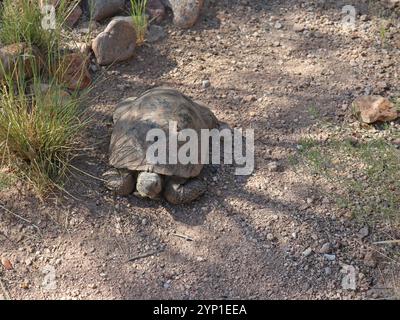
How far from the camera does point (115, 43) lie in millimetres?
4301

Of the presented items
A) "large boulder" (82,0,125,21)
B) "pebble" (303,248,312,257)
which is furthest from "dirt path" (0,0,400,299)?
"large boulder" (82,0,125,21)

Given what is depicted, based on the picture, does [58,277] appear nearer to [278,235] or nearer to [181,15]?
[278,235]

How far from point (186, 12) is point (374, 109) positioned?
1576mm

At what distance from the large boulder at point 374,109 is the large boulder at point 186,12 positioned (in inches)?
55.3

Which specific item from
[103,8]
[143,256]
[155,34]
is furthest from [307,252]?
[103,8]

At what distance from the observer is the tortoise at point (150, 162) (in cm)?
353

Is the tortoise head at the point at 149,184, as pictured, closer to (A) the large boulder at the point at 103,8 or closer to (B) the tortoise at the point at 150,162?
(B) the tortoise at the point at 150,162

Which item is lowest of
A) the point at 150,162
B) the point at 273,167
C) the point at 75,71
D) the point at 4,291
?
the point at 4,291

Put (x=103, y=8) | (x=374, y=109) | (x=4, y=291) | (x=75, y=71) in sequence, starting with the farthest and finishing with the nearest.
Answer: (x=103, y=8) < (x=75, y=71) < (x=374, y=109) < (x=4, y=291)

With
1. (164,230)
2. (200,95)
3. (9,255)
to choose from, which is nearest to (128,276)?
(164,230)

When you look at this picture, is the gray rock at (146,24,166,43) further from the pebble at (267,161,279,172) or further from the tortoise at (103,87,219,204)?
the pebble at (267,161,279,172)

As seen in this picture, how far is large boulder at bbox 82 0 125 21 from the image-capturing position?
455 cm

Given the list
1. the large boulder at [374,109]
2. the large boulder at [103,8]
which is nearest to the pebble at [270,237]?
the large boulder at [374,109]

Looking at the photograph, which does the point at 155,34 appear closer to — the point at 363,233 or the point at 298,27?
the point at 298,27
